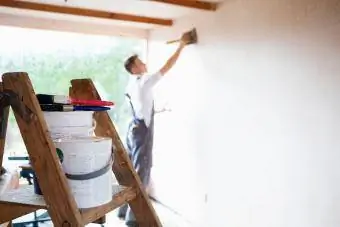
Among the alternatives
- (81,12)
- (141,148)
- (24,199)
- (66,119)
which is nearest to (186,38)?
(81,12)

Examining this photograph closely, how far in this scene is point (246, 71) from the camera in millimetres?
2992

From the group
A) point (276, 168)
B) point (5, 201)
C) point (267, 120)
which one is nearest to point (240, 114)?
point (267, 120)

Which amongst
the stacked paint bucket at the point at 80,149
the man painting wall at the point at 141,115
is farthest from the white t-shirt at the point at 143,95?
the stacked paint bucket at the point at 80,149

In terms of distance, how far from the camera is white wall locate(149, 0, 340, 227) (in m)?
2.35

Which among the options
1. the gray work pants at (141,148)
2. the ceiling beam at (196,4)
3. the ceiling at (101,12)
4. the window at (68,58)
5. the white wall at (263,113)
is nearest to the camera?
the white wall at (263,113)

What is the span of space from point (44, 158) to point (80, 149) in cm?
9

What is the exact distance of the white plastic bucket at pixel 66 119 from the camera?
103cm

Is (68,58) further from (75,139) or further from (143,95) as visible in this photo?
(75,139)

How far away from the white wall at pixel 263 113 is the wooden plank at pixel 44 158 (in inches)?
71.4

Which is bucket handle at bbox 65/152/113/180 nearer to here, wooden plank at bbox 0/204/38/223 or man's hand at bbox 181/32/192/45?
wooden plank at bbox 0/204/38/223

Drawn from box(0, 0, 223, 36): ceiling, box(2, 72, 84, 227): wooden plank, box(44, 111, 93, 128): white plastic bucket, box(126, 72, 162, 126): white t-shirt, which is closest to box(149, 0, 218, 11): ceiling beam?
box(0, 0, 223, 36): ceiling

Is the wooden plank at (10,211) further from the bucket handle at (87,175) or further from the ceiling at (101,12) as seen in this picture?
the ceiling at (101,12)

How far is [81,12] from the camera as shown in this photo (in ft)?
11.9

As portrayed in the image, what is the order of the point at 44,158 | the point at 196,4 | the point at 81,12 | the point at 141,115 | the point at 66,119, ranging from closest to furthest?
the point at 44,158 → the point at 66,119 → the point at 196,4 → the point at 81,12 → the point at 141,115
